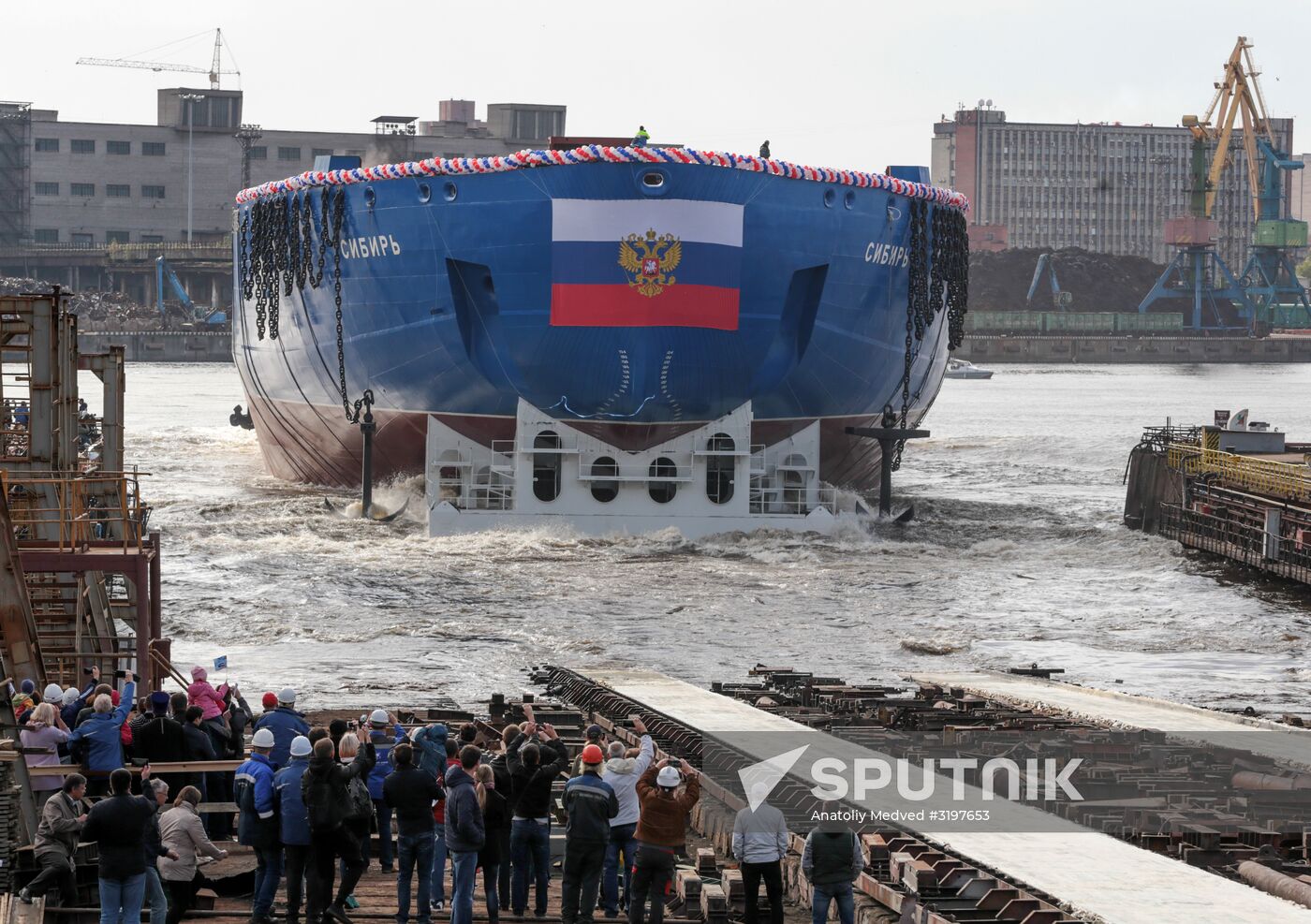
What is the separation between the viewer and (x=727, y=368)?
29.3 metres

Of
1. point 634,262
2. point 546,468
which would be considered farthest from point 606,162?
point 546,468

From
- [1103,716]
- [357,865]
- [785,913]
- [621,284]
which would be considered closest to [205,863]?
[357,865]

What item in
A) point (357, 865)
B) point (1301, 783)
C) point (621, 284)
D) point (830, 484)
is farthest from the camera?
point (830, 484)

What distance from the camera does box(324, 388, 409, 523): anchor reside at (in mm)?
32000

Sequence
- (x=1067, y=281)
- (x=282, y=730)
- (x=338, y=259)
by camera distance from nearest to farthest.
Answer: (x=282, y=730) < (x=338, y=259) < (x=1067, y=281)

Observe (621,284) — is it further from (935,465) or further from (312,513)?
(935,465)

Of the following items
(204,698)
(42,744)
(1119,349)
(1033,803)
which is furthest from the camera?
(1119,349)

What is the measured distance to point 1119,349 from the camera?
158 meters

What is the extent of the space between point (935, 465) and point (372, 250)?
25.5 metres

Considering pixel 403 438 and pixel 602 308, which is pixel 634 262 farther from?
pixel 403 438

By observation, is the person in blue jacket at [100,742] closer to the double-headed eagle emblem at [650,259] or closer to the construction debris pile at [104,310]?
the double-headed eagle emblem at [650,259]

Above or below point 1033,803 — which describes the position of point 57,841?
above

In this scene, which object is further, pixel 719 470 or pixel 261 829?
pixel 719 470

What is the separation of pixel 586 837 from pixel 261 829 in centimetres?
166
